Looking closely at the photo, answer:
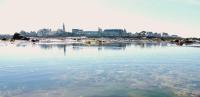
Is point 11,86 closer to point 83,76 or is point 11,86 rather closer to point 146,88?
point 83,76

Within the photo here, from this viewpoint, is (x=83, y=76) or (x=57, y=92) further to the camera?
(x=83, y=76)

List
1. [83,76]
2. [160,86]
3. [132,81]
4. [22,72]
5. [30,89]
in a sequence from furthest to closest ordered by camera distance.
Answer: [22,72], [83,76], [132,81], [160,86], [30,89]

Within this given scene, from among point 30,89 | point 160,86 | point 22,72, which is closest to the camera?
point 30,89

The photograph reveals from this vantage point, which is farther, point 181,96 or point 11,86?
point 11,86

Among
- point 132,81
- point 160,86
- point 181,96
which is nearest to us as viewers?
point 181,96

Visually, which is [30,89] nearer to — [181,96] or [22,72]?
[22,72]

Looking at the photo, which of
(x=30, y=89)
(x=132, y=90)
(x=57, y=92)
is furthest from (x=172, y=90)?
(x=30, y=89)

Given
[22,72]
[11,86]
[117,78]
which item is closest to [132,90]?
[117,78]

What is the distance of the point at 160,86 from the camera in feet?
65.1

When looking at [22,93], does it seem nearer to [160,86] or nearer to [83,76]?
[83,76]

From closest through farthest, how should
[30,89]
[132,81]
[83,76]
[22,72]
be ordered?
[30,89], [132,81], [83,76], [22,72]

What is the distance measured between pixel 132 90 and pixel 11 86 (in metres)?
8.90

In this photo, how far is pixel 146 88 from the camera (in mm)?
19109

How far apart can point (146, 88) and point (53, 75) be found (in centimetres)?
959
